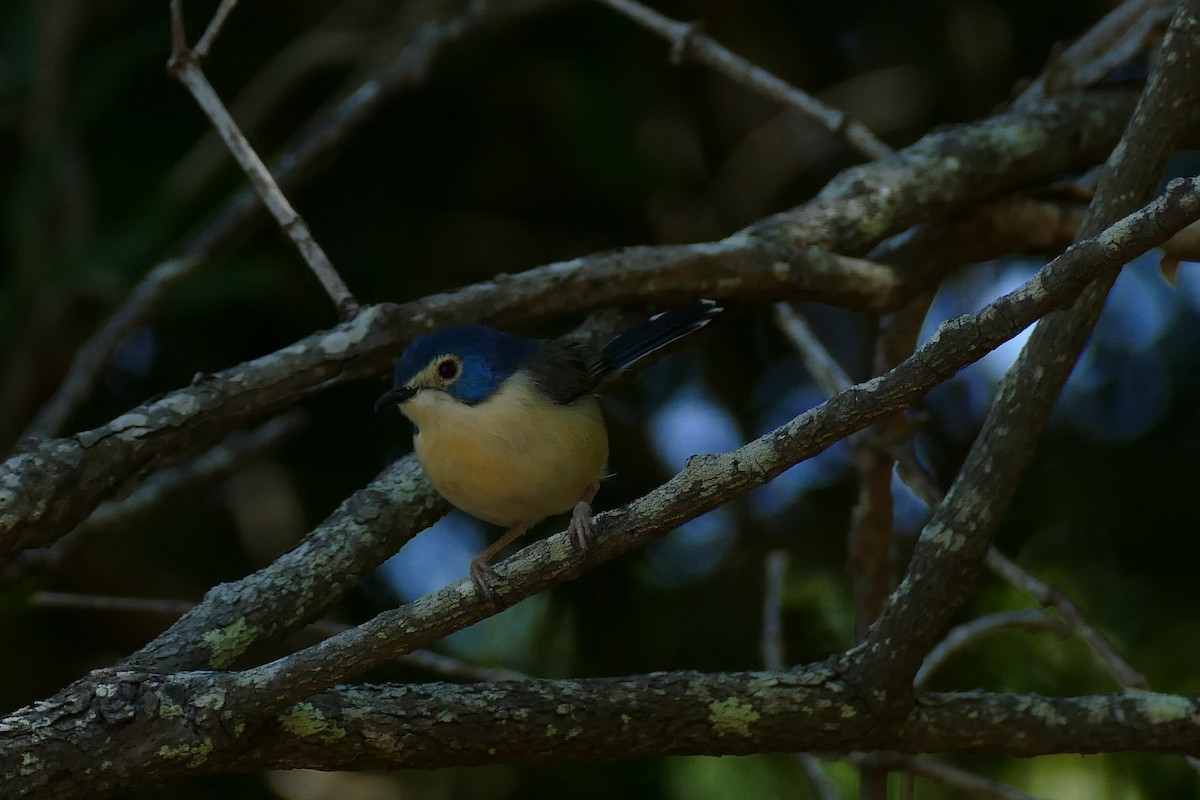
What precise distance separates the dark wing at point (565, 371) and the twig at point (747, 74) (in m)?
1.19

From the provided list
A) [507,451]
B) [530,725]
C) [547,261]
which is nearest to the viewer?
[530,725]

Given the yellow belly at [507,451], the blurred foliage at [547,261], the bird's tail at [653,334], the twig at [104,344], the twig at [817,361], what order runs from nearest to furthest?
1. the yellow belly at [507,451]
2. the bird's tail at [653,334]
3. the twig at [817,361]
4. the twig at [104,344]
5. the blurred foliage at [547,261]

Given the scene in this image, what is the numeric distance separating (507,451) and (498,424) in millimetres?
100

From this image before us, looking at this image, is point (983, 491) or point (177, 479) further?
point (177, 479)

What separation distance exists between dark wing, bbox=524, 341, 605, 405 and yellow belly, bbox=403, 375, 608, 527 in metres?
0.06

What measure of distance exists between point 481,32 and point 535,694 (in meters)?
3.47

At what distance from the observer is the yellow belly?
11.6 ft

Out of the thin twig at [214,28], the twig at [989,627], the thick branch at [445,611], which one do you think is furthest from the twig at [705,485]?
the thin twig at [214,28]

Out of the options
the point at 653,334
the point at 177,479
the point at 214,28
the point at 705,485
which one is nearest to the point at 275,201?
the point at 214,28

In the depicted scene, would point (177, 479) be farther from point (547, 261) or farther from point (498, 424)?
point (547, 261)

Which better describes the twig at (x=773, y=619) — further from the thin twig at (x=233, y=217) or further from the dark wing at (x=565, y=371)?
the thin twig at (x=233, y=217)

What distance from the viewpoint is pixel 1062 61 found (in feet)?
16.3

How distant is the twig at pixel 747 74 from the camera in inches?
179

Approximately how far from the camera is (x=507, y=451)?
3600mm
